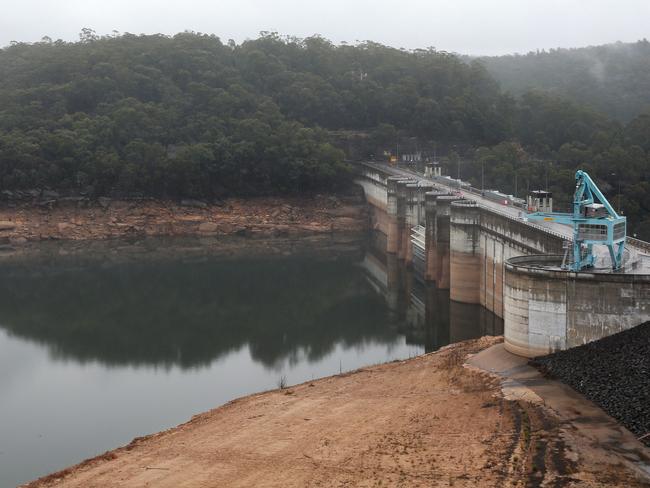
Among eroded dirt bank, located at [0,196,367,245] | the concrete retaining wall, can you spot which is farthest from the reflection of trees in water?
the concrete retaining wall

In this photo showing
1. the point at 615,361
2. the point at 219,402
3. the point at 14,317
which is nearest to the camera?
the point at 615,361

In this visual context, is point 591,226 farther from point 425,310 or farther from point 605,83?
point 605,83

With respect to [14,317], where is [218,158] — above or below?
above

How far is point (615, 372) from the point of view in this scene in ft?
110

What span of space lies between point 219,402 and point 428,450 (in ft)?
50.8

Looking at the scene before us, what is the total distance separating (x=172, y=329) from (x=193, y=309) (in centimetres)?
621

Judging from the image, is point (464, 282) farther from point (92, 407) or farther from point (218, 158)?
point (218, 158)

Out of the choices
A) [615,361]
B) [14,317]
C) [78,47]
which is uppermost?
[78,47]

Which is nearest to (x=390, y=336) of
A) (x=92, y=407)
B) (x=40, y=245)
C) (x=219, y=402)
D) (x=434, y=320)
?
(x=434, y=320)

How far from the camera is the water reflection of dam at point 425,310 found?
5459 cm

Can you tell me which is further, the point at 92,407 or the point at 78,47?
the point at 78,47

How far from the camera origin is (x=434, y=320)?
59.8 meters

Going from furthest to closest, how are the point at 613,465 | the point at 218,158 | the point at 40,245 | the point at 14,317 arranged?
the point at 218,158, the point at 40,245, the point at 14,317, the point at 613,465

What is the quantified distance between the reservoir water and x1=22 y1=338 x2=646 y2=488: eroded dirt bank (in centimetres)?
507
